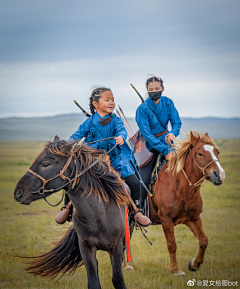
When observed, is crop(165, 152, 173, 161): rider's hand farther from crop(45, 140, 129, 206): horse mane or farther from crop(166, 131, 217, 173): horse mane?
crop(45, 140, 129, 206): horse mane

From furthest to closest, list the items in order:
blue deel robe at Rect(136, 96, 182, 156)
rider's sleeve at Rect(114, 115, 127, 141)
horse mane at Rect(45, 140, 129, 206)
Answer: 1. blue deel robe at Rect(136, 96, 182, 156)
2. rider's sleeve at Rect(114, 115, 127, 141)
3. horse mane at Rect(45, 140, 129, 206)

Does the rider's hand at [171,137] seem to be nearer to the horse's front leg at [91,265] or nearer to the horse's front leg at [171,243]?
the horse's front leg at [171,243]

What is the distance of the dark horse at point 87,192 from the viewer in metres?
3.62

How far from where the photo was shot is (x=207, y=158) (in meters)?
5.68

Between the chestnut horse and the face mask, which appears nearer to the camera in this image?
the chestnut horse

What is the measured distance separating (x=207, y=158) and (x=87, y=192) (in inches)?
102

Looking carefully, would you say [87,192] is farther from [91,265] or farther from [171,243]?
[171,243]

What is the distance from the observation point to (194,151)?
19.4ft

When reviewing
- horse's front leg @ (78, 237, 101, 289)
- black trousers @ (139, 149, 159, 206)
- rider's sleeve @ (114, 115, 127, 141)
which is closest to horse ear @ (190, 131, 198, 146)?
black trousers @ (139, 149, 159, 206)

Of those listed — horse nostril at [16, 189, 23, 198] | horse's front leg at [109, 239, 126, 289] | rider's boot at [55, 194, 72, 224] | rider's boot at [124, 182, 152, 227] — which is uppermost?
horse nostril at [16, 189, 23, 198]

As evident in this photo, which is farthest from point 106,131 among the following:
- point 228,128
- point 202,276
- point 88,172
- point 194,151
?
point 228,128

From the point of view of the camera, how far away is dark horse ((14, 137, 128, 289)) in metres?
3.62

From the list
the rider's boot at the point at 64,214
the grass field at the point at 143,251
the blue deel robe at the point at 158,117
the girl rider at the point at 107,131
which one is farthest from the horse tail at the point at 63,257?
the blue deel robe at the point at 158,117

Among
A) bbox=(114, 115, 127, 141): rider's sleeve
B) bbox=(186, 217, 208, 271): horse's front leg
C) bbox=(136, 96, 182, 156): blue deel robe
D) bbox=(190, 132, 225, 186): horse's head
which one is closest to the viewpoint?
bbox=(114, 115, 127, 141): rider's sleeve
